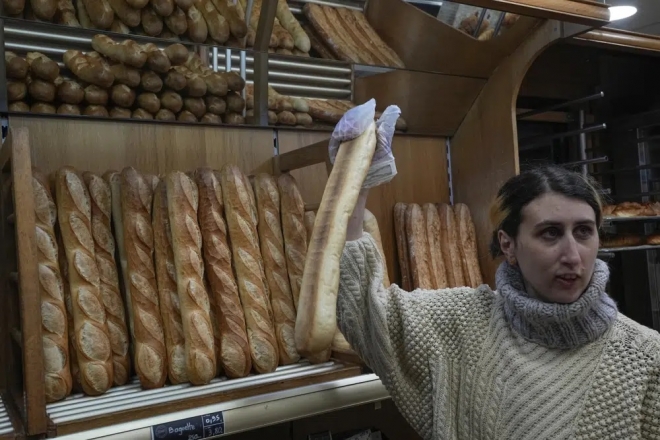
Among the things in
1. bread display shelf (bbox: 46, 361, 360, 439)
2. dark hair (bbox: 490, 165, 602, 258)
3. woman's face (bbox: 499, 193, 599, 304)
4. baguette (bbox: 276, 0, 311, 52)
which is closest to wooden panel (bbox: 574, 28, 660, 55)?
baguette (bbox: 276, 0, 311, 52)

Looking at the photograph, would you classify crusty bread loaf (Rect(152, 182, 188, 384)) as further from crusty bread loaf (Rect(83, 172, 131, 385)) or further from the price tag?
the price tag

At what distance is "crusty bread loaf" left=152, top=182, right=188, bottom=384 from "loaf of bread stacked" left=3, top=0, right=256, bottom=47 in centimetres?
50

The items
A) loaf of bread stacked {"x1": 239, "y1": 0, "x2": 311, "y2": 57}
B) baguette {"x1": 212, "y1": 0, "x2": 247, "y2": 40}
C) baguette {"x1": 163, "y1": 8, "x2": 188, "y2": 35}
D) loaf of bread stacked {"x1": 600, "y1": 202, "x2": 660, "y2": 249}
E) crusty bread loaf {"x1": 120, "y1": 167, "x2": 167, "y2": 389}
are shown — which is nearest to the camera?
crusty bread loaf {"x1": 120, "y1": 167, "x2": 167, "y2": 389}

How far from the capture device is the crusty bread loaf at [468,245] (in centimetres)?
242

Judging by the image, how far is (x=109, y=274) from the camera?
1659 millimetres

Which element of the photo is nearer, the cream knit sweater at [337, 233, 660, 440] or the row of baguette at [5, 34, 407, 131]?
the cream knit sweater at [337, 233, 660, 440]

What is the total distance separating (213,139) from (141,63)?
0.37m

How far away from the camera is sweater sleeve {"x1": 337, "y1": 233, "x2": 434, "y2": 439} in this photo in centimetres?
138

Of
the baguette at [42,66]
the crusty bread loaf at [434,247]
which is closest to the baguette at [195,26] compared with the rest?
the baguette at [42,66]

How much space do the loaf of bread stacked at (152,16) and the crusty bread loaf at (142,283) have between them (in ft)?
1.48

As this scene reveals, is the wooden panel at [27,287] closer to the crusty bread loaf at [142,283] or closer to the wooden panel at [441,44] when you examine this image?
the crusty bread loaf at [142,283]

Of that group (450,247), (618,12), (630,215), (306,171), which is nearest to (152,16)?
(306,171)

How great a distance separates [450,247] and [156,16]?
136 cm

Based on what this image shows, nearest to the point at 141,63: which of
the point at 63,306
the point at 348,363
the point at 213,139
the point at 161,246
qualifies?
the point at 213,139
